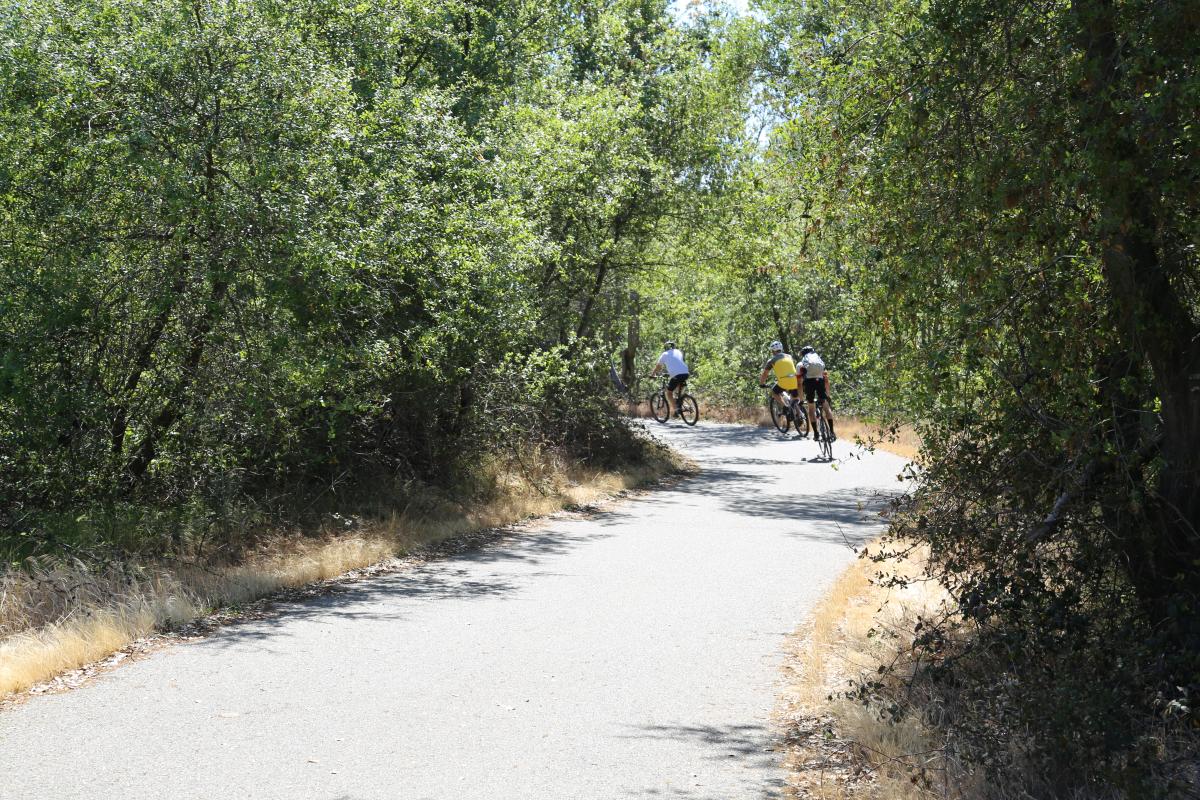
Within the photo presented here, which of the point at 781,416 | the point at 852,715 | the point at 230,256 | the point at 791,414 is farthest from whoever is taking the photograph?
the point at 781,416

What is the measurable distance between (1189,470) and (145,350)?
9.70 m

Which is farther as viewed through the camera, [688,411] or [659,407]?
[659,407]

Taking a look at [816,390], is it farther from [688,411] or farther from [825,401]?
[688,411]

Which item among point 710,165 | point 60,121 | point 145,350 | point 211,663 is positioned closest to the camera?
point 211,663

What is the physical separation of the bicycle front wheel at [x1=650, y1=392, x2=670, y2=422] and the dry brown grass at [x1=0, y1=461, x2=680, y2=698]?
61.8 feet

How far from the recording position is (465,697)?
731 cm

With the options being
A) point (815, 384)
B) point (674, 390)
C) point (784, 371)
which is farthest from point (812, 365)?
point (674, 390)

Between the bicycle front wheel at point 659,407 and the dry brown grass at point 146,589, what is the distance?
61.8ft

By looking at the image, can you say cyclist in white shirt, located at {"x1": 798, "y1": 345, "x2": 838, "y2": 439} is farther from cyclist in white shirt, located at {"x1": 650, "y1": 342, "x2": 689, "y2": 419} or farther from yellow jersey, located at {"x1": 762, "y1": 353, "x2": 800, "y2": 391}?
cyclist in white shirt, located at {"x1": 650, "y1": 342, "x2": 689, "y2": 419}

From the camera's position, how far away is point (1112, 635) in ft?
20.6

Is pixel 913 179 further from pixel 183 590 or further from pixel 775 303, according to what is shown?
pixel 775 303

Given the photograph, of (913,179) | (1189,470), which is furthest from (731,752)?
(913,179)

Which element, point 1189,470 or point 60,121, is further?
point 60,121

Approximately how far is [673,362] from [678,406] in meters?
4.03
